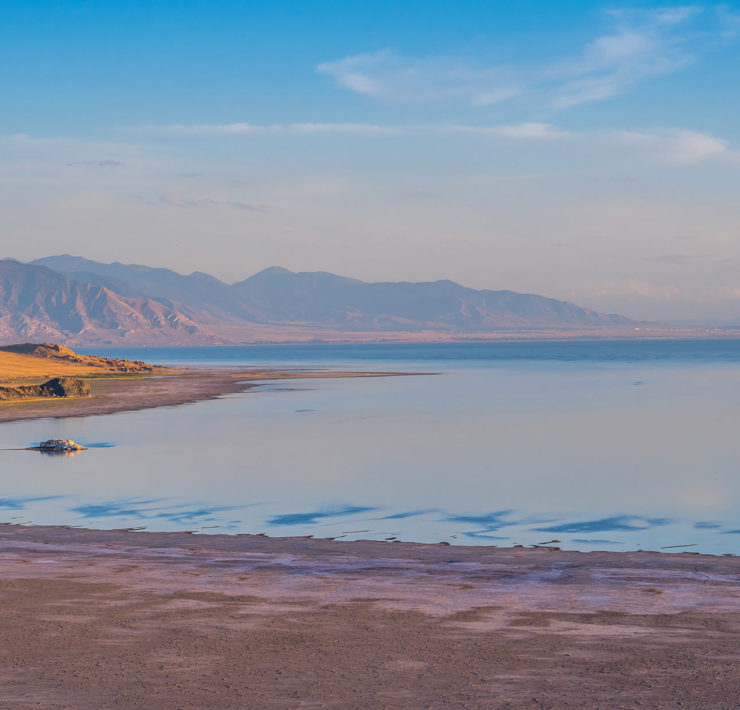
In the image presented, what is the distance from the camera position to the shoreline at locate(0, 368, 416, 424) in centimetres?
5387

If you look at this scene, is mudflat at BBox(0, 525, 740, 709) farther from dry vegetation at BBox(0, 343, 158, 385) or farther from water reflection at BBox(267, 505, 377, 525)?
dry vegetation at BBox(0, 343, 158, 385)

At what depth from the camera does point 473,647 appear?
34.1ft

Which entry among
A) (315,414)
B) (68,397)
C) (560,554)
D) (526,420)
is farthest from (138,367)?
(560,554)

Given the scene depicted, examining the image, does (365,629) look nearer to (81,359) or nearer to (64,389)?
(64,389)

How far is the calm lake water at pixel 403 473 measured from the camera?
21781 millimetres

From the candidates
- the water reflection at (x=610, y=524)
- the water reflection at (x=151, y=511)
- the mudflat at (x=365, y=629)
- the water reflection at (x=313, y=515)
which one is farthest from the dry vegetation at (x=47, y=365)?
the mudflat at (x=365, y=629)

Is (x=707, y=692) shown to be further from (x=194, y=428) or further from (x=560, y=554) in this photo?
(x=194, y=428)

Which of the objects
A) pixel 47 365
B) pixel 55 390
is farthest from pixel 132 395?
pixel 47 365

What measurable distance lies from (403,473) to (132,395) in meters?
41.2

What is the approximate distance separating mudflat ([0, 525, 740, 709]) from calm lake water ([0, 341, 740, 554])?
16.3ft

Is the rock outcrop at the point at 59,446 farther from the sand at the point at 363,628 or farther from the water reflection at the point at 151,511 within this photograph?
the sand at the point at 363,628

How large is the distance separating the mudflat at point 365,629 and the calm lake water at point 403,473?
4.97 m

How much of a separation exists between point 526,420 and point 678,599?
3823 cm

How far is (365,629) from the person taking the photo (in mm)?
11219
